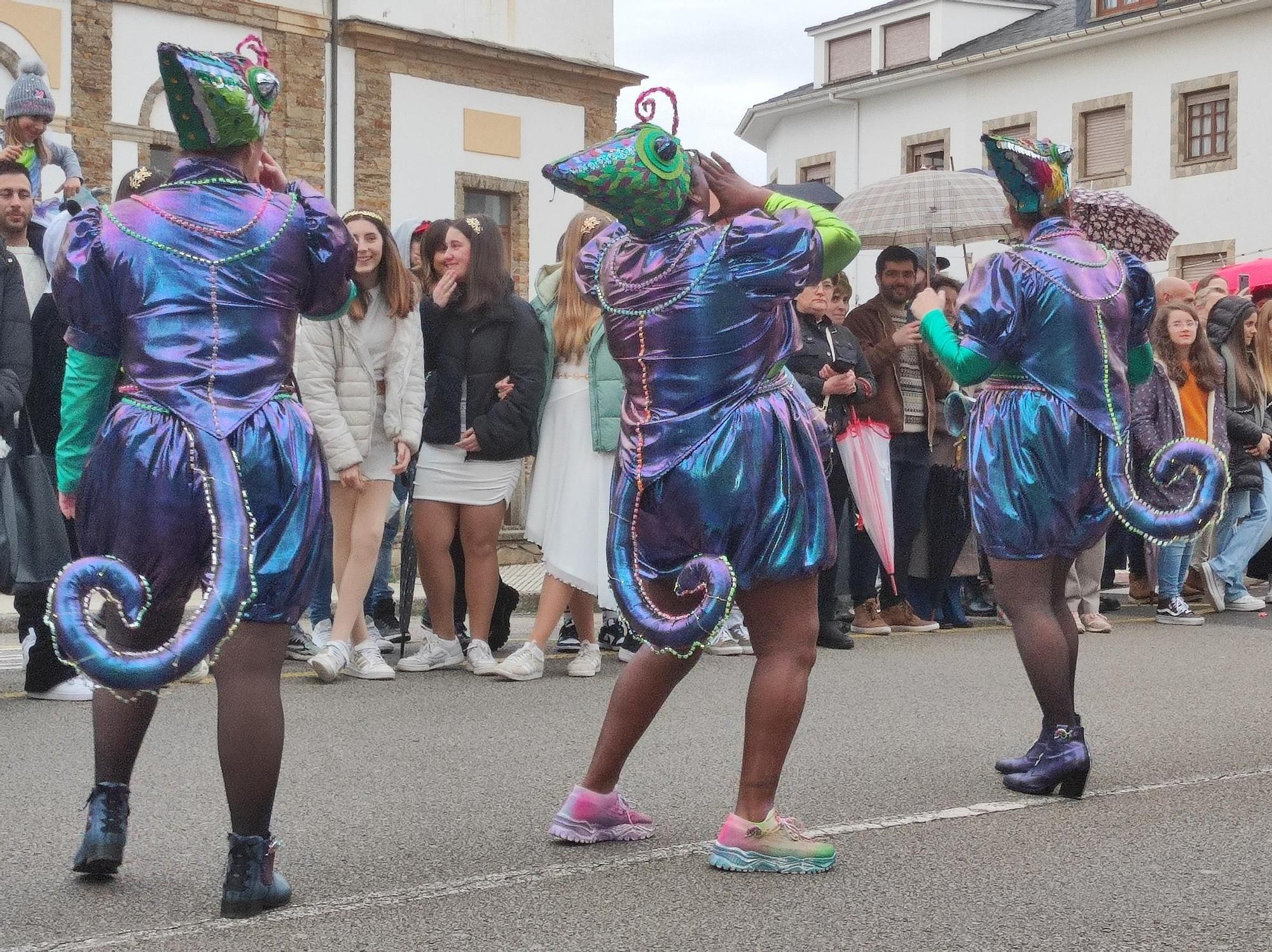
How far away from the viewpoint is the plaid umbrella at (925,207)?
11289 mm

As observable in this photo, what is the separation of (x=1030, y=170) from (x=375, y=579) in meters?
5.03

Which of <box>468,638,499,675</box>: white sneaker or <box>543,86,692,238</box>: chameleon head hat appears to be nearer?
<box>543,86,692,238</box>: chameleon head hat

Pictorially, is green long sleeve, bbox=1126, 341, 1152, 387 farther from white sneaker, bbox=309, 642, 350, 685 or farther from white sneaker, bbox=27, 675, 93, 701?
white sneaker, bbox=27, 675, 93, 701

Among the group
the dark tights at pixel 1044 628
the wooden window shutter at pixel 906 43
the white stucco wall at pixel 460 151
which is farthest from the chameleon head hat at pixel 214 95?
the wooden window shutter at pixel 906 43

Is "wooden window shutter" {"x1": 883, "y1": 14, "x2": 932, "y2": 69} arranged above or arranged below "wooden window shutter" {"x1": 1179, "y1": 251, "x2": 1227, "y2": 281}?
above

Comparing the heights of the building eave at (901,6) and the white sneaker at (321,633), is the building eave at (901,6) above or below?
above

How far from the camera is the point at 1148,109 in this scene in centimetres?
3869

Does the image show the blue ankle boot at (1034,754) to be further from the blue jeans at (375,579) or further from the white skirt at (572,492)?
the blue jeans at (375,579)

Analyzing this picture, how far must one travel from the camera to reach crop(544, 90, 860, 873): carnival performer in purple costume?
4316mm

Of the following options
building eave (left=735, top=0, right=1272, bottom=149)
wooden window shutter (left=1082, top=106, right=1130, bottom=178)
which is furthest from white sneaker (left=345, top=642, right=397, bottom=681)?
wooden window shutter (left=1082, top=106, right=1130, bottom=178)

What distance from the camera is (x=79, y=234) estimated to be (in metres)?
4.07

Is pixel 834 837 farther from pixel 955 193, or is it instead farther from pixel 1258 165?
pixel 1258 165

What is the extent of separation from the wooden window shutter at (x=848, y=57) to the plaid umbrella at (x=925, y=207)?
34974mm

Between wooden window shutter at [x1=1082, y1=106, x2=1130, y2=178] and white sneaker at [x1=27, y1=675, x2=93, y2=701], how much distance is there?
1387 inches
